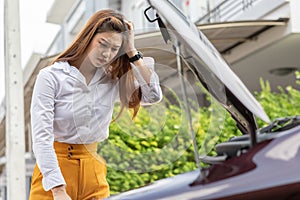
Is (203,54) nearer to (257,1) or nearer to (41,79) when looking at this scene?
(41,79)

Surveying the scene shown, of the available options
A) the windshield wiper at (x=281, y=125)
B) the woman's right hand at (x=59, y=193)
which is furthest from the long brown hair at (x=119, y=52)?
the windshield wiper at (x=281, y=125)

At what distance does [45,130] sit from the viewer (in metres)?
2.22

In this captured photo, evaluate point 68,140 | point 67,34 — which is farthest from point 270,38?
point 67,34

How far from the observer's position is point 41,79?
2273 mm

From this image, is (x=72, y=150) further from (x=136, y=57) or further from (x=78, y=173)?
(x=136, y=57)

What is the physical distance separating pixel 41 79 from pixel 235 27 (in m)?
7.10

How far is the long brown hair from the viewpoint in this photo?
2.22 metres

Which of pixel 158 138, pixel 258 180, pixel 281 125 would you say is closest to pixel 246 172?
pixel 258 180

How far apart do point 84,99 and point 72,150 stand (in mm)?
213

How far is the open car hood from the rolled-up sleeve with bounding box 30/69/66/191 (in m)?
0.58

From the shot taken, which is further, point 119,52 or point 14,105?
point 14,105

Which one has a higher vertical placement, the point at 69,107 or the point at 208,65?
the point at 208,65

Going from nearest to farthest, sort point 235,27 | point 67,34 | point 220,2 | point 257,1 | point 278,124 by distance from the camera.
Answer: point 278,124
point 235,27
point 257,1
point 220,2
point 67,34

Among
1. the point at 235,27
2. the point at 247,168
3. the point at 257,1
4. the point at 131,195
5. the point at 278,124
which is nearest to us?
the point at 247,168
